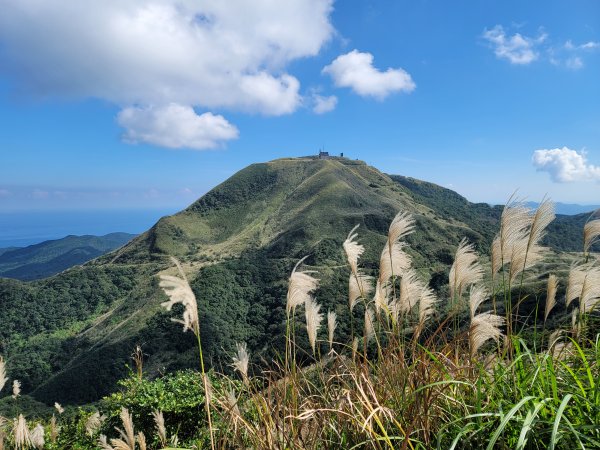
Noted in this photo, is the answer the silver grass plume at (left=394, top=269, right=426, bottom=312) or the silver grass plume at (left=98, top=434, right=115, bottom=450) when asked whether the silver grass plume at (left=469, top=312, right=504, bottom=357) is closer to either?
the silver grass plume at (left=394, top=269, right=426, bottom=312)

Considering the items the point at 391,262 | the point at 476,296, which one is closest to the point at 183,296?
the point at 391,262

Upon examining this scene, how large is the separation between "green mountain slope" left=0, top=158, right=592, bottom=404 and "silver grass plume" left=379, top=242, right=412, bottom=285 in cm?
3254

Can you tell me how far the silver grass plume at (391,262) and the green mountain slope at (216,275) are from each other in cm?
3254

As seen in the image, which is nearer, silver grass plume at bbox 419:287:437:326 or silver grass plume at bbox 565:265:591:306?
silver grass plume at bbox 565:265:591:306

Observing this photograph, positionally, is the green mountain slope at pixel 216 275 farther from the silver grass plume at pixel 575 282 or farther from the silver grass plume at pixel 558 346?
the silver grass plume at pixel 575 282

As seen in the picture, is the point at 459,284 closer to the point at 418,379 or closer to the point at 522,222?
the point at 522,222

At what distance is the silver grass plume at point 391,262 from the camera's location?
125 inches

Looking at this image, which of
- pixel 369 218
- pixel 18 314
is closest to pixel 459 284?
pixel 369 218

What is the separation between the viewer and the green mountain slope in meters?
62.3

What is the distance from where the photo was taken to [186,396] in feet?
29.8

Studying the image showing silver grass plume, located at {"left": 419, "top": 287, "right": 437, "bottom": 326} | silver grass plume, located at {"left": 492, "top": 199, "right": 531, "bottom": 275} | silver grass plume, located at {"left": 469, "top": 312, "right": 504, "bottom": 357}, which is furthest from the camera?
silver grass plume, located at {"left": 419, "top": 287, "right": 437, "bottom": 326}

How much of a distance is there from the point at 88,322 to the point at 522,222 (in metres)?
104

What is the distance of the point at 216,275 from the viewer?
8581 cm

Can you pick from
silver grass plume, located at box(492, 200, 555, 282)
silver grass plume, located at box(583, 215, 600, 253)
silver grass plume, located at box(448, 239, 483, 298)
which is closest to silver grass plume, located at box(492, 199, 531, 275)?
silver grass plume, located at box(492, 200, 555, 282)
